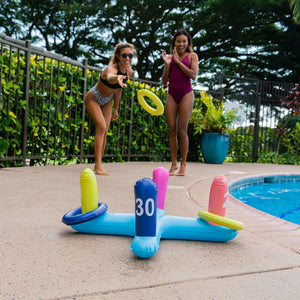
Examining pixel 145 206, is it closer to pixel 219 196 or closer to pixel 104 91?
pixel 219 196

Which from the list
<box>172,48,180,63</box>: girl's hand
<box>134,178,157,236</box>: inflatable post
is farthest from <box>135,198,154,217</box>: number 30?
<box>172,48,180,63</box>: girl's hand

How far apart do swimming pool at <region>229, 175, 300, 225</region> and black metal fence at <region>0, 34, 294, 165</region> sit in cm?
241

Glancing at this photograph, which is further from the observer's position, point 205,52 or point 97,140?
point 205,52

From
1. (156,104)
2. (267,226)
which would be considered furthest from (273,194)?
(267,226)

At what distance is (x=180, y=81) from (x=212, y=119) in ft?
9.09

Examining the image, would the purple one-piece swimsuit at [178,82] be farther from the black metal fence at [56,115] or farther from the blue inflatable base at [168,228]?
the blue inflatable base at [168,228]

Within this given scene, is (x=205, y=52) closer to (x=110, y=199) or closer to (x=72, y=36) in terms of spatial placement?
(x=72, y=36)

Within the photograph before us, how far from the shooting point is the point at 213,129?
22.9 ft

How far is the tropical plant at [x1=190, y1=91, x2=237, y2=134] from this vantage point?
22.5 feet

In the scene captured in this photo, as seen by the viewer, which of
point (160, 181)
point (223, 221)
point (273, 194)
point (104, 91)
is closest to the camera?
point (223, 221)

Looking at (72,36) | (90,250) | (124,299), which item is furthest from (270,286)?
(72,36)

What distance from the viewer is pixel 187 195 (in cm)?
298

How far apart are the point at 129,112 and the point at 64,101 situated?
5.46 feet

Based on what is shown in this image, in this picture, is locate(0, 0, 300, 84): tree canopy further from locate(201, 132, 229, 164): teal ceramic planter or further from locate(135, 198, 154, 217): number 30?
locate(135, 198, 154, 217): number 30
